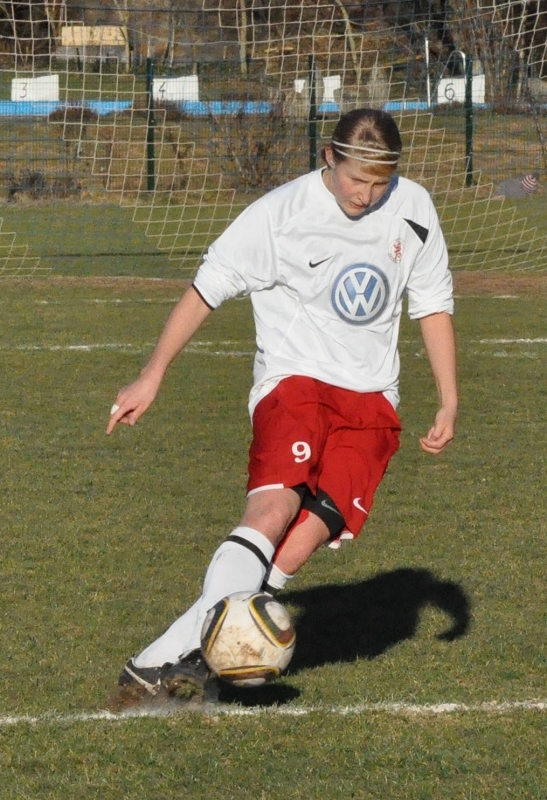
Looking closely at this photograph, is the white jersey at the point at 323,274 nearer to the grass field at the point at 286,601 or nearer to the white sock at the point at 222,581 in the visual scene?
the white sock at the point at 222,581

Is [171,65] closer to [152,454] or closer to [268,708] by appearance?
[152,454]

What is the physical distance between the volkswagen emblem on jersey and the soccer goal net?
11550 millimetres

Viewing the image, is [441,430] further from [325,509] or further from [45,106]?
[45,106]

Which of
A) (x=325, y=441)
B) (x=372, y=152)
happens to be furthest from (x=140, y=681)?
(x=372, y=152)

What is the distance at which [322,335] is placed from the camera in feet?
13.0

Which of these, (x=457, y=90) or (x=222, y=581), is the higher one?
(x=457, y=90)

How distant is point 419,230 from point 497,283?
Answer: 11055 millimetres

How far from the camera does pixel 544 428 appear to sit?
26.4 feet

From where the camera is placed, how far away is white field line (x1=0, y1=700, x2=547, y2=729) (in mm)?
3688

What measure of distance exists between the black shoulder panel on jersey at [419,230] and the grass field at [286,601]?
1.30 metres

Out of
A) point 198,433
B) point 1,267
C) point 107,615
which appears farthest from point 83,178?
point 107,615

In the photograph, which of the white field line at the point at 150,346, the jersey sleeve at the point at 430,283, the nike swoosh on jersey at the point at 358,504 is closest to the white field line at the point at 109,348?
the white field line at the point at 150,346

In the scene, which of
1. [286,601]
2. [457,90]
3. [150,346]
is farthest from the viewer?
[457,90]

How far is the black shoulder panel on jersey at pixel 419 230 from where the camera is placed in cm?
399
